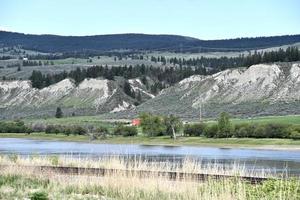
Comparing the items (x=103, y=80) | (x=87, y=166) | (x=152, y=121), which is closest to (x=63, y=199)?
(x=87, y=166)

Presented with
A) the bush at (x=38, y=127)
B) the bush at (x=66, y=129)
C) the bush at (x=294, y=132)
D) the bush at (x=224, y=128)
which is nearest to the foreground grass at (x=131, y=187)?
the bush at (x=294, y=132)

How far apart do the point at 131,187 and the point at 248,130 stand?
73146 millimetres

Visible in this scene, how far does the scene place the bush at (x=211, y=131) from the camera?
93875 mm

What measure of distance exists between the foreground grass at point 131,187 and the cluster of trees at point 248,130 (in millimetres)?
65998

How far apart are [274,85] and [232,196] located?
4981 inches

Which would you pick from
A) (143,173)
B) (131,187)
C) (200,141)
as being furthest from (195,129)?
(131,187)

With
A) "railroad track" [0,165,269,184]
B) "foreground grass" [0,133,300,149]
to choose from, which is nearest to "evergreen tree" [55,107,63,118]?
"foreground grass" [0,133,300,149]

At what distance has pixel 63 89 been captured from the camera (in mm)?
196875

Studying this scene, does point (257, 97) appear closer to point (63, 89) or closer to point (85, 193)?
point (63, 89)

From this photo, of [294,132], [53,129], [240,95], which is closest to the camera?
[294,132]

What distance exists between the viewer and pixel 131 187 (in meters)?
19.4

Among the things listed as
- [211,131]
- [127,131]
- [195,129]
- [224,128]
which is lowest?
[127,131]

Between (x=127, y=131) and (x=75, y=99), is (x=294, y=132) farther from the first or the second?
(x=75, y=99)

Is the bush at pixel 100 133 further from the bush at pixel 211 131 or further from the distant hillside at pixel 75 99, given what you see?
the distant hillside at pixel 75 99
